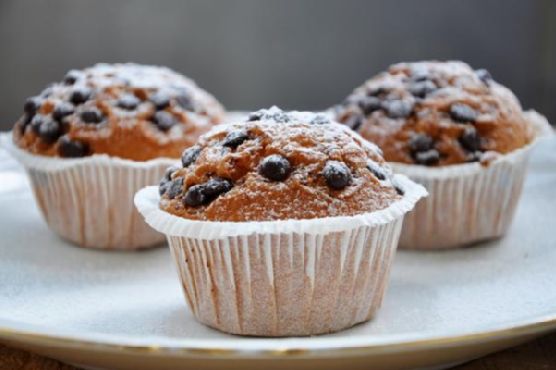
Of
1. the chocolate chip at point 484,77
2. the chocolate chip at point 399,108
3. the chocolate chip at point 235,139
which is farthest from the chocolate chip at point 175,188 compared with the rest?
the chocolate chip at point 484,77

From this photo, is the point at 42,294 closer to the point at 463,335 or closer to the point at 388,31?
the point at 463,335

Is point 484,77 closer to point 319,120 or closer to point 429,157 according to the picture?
point 429,157

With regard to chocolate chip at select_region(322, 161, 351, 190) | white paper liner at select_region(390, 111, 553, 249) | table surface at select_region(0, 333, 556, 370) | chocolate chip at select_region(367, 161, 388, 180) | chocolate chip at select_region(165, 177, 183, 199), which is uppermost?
chocolate chip at select_region(322, 161, 351, 190)

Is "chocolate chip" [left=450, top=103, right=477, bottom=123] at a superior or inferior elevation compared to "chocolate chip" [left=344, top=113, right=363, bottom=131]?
superior

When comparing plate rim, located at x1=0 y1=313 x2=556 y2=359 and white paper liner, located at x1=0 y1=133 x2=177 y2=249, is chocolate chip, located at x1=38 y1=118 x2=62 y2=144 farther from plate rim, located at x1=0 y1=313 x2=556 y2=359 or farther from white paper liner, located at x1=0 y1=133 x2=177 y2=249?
plate rim, located at x1=0 y1=313 x2=556 y2=359

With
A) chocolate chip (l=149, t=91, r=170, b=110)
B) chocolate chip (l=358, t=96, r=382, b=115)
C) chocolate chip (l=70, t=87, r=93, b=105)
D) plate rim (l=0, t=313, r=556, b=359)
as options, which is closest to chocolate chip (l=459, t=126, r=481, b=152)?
chocolate chip (l=358, t=96, r=382, b=115)
